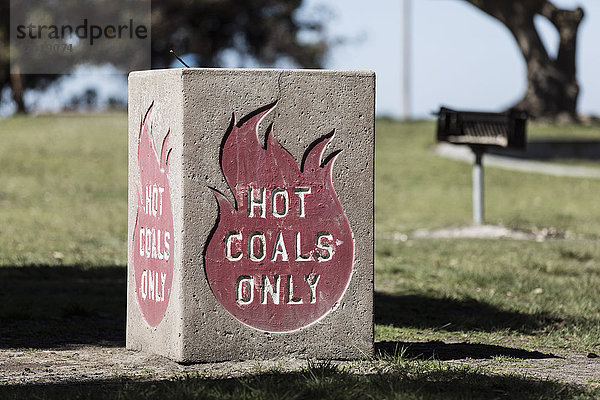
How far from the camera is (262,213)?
18.3 feet

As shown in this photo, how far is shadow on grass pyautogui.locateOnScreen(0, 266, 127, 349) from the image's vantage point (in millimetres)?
6695

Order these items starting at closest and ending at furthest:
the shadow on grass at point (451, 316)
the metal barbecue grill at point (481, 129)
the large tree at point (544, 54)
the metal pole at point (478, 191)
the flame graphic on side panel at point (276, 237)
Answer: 1. the flame graphic on side panel at point (276, 237)
2. the shadow on grass at point (451, 316)
3. the metal barbecue grill at point (481, 129)
4. the metal pole at point (478, 191)
5. the large tree at point (544, 54)

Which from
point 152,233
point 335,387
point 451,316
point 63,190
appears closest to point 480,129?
point 451,316

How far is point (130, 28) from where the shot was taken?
→ 35.1 metres

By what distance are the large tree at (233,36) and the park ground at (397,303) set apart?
17.1m

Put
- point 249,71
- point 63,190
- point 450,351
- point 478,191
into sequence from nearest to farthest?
1. point 249,71
2. point 450,351
3. point 478,191
4. point 63,190

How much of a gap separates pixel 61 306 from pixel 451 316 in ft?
9.45

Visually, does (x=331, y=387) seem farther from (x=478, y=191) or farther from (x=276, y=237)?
(x=478, y=191)

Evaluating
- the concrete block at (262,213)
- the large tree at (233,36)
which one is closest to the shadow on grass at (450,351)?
the concrete block at (262,213)

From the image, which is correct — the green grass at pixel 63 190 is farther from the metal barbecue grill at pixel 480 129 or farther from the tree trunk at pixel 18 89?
the tree trunk at pixel 18 89

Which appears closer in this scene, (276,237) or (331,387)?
(331,387)

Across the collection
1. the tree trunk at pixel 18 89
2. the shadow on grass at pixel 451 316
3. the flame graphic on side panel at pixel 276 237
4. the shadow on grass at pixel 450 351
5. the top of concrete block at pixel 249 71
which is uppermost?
the tree trunk at pixel 18 89

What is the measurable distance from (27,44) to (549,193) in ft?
70.0

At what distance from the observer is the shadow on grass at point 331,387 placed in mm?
4707
